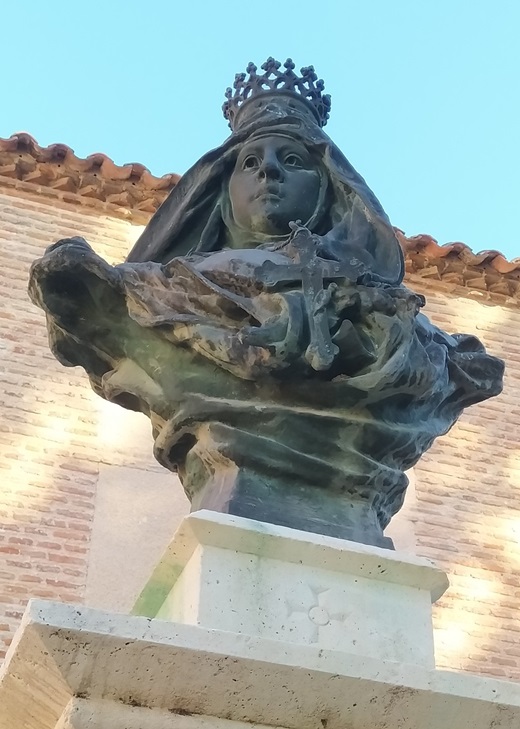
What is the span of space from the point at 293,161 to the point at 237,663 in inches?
55.1

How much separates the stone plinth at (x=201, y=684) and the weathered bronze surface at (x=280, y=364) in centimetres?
42

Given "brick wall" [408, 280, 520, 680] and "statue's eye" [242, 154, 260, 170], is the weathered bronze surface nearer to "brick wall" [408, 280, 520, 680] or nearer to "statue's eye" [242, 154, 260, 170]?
"statue's eye" [242, 154, 260, 170]

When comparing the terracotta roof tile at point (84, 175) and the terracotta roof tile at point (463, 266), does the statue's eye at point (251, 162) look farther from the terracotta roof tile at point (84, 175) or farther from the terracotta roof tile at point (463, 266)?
the terracotta roof tile at point (463, 266)

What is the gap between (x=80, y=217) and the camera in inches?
239

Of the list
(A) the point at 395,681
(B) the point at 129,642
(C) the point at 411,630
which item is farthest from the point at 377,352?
(B) the point at 129,642

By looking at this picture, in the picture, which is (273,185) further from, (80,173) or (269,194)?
(80,173)

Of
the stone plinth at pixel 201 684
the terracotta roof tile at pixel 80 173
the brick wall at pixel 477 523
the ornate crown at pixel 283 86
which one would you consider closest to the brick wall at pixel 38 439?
the terracotta roof tile at pixel 80 173

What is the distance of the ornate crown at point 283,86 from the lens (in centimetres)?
261

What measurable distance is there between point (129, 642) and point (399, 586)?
1.86ft

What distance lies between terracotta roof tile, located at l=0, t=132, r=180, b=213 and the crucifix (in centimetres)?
409

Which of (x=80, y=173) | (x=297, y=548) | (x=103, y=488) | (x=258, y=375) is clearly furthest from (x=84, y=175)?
(x=297, y=548)

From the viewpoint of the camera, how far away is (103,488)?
491cm

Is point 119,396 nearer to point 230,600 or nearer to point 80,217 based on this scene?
point 230,600

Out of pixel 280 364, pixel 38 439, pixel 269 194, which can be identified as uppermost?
pixel 269 194
